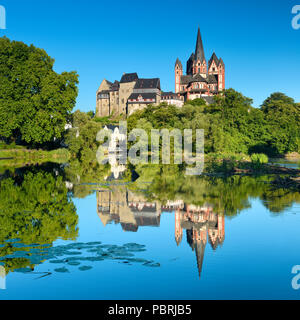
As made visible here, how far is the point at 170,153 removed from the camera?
42375 mm

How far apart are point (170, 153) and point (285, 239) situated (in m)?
32.9

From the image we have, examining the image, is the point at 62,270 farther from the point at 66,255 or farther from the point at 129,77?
the point at 129,77

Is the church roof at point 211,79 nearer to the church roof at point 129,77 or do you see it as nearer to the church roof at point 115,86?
the church roof at point 129,77

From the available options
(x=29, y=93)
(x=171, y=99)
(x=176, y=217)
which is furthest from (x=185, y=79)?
(x=176, y=217)

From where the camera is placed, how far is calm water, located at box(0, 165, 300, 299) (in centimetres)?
652

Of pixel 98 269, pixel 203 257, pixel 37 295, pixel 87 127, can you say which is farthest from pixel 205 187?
pixel 87 127

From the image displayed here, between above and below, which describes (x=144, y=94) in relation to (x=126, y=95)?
below

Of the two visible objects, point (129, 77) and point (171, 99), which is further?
point (129, 77)

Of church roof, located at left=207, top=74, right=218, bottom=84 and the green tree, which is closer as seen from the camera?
the green tree

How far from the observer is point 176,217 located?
11859 millimetres

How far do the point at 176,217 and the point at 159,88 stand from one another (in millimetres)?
100109

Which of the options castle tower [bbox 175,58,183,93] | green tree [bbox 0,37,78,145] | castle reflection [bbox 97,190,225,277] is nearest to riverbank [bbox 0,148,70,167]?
green tree [bbox 0,37,78,145]

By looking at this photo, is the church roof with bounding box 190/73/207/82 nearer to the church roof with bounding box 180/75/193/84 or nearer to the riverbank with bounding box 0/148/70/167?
the church roof with bounding box 180/75/193/84
